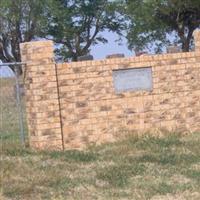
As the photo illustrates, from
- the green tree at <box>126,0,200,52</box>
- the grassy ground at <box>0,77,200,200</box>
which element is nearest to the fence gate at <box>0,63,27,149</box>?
the grassy ground at <box>0,77,200,200</box>

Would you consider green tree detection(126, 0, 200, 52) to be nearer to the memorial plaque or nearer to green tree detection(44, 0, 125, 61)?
green tree detection(44, 0, 125, 61)

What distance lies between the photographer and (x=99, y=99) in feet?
44.2

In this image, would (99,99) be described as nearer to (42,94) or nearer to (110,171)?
(42,94)

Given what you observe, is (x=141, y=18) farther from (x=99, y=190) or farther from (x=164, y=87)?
(x=99, y=190)

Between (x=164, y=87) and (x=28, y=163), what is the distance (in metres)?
3.80

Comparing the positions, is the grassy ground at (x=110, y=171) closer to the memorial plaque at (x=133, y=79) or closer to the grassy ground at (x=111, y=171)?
the grassy ground at (x=111, y=171)

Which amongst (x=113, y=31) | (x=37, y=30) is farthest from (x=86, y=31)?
(x=37, y=30)

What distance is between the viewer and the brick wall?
513 inches

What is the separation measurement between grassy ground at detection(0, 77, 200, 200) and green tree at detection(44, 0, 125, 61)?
32.1 m

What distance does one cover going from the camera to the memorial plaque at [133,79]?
44.9 feet

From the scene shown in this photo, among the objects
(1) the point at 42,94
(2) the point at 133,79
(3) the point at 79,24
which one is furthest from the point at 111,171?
(3) the point at 79,24

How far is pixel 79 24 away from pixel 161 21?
13092 millimetres

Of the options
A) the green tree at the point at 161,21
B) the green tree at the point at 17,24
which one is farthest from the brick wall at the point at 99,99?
the green tree at the point at 17,24

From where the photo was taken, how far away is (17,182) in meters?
10.1
